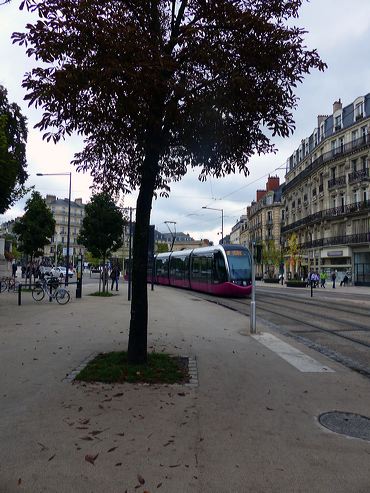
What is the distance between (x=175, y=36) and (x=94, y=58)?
5.01 ft

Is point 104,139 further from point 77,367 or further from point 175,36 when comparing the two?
point 77,367

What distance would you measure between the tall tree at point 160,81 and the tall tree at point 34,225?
773 inches

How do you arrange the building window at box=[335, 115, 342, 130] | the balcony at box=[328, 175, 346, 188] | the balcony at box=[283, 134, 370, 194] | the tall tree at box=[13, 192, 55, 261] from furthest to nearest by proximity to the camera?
1. the building window at box=[335, 115, 342, 130]
2. the balcony at box=[328, 175, 346, 188]
3. the balcony at box=[283, 134, 370, 194]
4. the tall tree at box=[13, 192, 55, 261]

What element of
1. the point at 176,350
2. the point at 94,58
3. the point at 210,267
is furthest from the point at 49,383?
the point at 210,267

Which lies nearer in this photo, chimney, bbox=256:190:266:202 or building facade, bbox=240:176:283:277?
building facade, bbox=240:176:283:277

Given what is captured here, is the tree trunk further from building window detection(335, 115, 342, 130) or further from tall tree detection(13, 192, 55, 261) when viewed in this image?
building window detection(335, 115, 342, 130)

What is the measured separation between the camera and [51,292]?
18719 millimetres

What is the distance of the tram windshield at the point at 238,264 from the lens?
2353 centimetres

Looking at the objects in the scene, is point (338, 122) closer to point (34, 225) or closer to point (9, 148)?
point (34, 225)

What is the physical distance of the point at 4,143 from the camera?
12617 mm

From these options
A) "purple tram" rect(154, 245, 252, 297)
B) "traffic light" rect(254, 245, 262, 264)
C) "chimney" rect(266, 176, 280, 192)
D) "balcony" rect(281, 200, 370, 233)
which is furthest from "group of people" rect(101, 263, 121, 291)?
"chimney" rect(266, 176, 280, 192)

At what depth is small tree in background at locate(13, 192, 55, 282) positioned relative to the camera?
1023 inches

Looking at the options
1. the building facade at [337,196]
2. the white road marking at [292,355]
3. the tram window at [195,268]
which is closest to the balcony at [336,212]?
the building facade at [337,196]

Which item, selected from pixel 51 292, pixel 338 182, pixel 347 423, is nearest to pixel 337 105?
pixel 338 182
